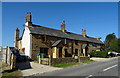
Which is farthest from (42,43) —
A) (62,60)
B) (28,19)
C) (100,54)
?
(100,54)

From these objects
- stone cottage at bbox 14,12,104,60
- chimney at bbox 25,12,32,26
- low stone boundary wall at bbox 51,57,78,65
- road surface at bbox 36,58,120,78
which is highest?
chimney at bbox 25,12,32,26

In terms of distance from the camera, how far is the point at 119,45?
5103 centimetres

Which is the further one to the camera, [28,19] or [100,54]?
[100,54]

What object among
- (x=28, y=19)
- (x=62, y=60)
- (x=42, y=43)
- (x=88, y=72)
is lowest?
(x=88, y=72)

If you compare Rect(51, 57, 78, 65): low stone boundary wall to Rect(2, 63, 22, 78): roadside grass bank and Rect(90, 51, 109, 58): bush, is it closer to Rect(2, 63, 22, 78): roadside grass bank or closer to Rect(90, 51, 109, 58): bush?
Rect(2, 63, 22, 78): roadside grass bank

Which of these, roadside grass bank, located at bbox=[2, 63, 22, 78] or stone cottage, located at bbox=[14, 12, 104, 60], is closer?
roadside grass bank, located at bbox=[2, 63, 22, 78]

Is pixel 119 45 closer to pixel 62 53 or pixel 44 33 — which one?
pixel 62 53

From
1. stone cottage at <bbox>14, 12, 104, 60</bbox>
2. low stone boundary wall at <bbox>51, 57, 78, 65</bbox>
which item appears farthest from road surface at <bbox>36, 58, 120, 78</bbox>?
stone cottage at <bbox>14, 12, 104, 60</bbox>

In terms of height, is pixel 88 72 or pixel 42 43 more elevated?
pixel 42 43

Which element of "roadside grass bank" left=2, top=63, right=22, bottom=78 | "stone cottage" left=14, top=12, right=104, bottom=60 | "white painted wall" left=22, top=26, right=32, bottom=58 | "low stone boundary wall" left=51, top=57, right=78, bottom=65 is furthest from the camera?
"stone cottage" left=14, top=12, right=104, bottom=60

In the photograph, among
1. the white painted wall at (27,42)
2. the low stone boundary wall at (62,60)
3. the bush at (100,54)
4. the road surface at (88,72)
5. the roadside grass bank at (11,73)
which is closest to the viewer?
the roadside grass bank at (11,73)

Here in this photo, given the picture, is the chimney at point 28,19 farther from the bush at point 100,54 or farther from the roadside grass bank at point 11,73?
the bush at point 100,54

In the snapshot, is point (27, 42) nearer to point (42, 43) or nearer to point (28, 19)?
point (42, 43)

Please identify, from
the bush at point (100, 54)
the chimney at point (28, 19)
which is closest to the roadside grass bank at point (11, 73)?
the chimney at point (28, 19)
